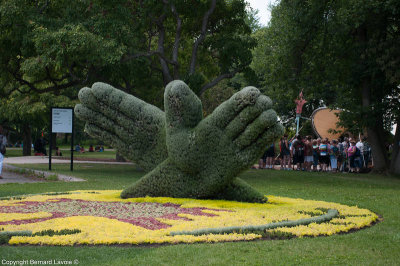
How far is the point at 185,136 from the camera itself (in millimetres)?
11273

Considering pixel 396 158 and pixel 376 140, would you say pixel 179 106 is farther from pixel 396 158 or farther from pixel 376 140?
pixel 396 158

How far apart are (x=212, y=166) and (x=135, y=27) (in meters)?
11.4

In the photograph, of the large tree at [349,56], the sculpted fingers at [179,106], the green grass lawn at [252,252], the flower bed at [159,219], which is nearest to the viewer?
the green grass lawn at [252,252]

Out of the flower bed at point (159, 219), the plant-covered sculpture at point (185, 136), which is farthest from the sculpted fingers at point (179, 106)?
the flower bed at point (159, 219)

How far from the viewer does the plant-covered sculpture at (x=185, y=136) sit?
1087 cm

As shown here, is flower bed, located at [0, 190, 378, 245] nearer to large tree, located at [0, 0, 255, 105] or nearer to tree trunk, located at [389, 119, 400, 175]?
large tree, located at [0, 0, 255, 105]

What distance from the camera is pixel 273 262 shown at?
600 cm

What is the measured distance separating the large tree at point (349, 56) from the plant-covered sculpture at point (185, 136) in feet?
35.1

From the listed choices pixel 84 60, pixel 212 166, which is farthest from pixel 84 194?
pixel 84 60

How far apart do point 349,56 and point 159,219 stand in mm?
17221

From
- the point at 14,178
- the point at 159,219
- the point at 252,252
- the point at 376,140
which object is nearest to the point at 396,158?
the point at 376,140

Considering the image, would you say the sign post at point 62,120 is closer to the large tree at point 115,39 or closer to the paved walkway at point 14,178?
the large tree at point 115,39

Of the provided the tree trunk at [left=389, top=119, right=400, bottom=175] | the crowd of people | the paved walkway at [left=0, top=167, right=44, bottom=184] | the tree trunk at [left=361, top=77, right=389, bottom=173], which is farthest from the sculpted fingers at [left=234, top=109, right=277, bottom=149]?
the tree trunk at [left=389, top=119, right=400, bottom=175]

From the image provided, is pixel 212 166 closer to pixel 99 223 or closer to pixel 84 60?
pixel 99 223
